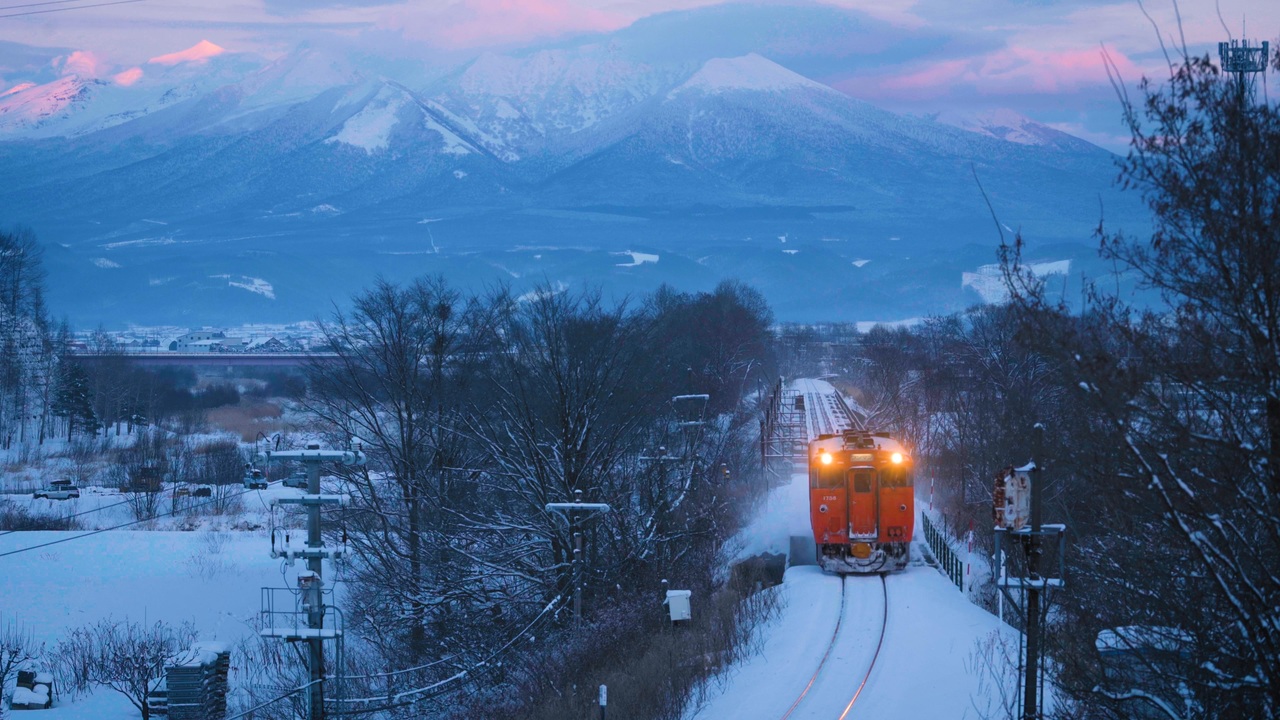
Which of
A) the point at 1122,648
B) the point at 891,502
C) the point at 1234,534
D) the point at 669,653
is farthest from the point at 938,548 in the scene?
the point at 1234,534

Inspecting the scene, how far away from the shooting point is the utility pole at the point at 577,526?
21.0 meters

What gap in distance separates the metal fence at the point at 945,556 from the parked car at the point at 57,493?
4301cm

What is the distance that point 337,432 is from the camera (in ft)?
129

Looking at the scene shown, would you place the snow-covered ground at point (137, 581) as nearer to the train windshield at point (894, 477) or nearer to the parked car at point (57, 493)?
the parked car at point (57, 493)

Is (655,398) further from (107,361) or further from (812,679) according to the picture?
(107,361)

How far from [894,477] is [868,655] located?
752 cm

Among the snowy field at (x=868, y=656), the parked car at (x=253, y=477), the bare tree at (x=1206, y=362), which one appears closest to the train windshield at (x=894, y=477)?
the snowy field at (x=868, y=656)

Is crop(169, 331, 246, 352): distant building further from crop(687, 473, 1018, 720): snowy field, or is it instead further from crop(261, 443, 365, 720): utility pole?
crop(261, 443, 365, 720): utility pole

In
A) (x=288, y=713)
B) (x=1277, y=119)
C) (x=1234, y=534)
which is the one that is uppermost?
(x=1277, y=119)

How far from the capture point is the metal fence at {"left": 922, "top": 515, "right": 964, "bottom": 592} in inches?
992

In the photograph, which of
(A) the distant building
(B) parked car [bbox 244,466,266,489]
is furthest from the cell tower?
(A) the distant building

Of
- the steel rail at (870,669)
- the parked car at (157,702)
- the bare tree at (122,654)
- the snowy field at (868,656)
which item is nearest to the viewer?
the steel rail at (870,669)

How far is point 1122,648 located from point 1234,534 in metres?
3.23

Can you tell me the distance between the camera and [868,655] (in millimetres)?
18406
